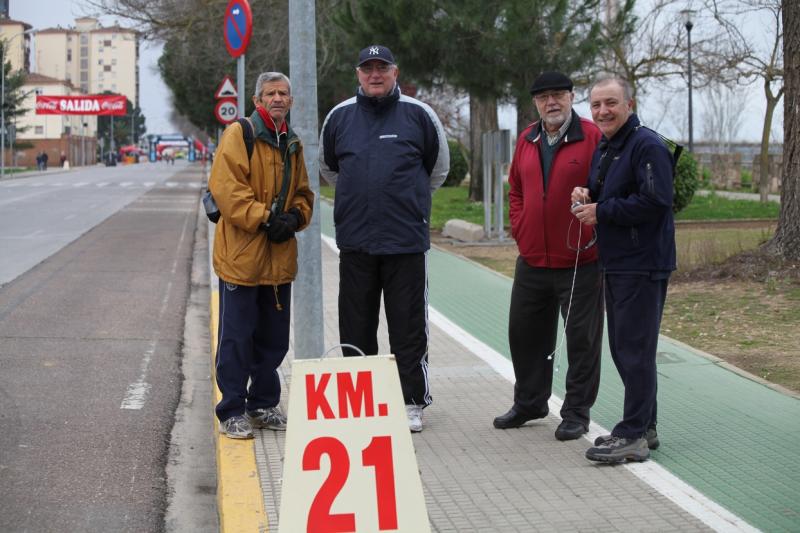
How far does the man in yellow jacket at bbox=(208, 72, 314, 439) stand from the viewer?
606cm

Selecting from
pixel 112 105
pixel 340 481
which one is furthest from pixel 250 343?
pixel 112 105

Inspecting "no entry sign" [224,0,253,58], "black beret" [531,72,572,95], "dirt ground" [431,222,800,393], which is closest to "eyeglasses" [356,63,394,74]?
"black beret" [531,72,572,95]

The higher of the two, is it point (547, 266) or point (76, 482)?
point (547, 266)

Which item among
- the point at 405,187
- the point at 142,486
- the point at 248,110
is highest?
the point at 248,110

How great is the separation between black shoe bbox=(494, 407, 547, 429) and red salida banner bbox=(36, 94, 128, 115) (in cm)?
10640

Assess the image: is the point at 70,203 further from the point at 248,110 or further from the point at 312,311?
the point at 312,311

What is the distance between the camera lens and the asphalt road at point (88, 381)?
576 cm

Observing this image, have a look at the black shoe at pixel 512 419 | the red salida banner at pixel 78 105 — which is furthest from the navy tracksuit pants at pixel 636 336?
the red salida banner at pixel 78 105

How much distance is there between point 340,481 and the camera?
13.6 feet

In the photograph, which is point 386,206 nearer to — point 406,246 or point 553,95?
point 406,246

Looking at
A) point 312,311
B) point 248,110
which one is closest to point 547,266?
point 312,311

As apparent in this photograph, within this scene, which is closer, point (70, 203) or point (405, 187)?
point (405, 187)

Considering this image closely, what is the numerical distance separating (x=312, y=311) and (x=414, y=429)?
35.4 inches

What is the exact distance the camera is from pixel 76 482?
6023 mm
